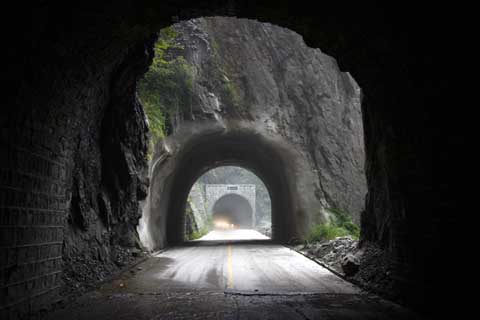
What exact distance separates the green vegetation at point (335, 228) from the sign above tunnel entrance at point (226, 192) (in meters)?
35.5

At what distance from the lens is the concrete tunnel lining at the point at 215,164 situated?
1886 cm

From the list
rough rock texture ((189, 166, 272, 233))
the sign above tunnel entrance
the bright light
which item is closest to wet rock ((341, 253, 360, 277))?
rough rock texture ((189, 166, 272, 233))

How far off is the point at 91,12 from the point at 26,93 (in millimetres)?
1526

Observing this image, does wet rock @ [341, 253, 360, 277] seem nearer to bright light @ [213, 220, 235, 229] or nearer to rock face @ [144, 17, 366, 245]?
rock face @ [144, 17, 366, 245]

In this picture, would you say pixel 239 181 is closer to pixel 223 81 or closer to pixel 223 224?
pixel 223 224

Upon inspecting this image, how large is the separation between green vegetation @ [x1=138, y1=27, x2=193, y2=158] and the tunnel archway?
39216 millimetres

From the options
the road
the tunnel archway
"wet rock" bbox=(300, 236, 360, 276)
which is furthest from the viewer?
the tunnel archway

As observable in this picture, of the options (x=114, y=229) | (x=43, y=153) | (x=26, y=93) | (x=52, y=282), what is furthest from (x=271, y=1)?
(x=114, y=229)

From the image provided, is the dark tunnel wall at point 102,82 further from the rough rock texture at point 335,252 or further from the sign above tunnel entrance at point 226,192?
the sign above tunnel entrance at point 226,192

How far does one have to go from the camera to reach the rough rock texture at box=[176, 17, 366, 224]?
19297 millimetres

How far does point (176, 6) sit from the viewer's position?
6820 millimetres

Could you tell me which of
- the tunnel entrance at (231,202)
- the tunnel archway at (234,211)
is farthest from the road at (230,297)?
the tunnel archway at (234,211)

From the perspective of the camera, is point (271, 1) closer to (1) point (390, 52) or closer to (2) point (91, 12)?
(1) point (390, 52)

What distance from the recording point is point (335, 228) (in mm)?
17641
